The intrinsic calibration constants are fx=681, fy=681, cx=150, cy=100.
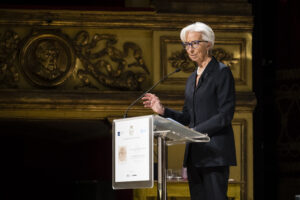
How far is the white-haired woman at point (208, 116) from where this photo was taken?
3273mm

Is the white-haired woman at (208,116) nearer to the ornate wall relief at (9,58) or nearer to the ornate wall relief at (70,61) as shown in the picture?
the ornate wall relief at (70,61)

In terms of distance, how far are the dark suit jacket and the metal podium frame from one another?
0.41 feet

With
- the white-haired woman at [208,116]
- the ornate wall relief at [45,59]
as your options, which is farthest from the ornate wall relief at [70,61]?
the white-haired woman at [208,116]

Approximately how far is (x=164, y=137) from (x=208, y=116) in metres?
0.29

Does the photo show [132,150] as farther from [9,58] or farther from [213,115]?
[9,58]

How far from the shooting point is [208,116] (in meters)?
3.38

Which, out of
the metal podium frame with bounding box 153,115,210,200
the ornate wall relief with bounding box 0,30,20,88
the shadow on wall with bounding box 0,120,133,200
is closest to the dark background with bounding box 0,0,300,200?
the shadow on wall with bounding box 0,120,133,200

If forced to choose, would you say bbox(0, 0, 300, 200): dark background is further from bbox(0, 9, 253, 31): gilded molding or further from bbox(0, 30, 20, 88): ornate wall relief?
bbox(0, 30, 20, 88): ornate wall relief

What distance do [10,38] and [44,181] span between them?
114cm
